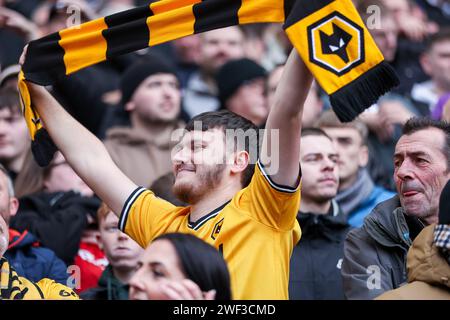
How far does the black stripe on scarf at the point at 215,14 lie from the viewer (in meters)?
4.91

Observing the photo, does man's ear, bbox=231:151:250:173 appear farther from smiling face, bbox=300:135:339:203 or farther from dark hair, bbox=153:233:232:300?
smiling face, bbox=300:135:339:203

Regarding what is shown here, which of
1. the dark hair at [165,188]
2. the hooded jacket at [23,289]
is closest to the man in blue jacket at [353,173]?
the dark hair at [165,188]

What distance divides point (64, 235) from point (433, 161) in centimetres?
249

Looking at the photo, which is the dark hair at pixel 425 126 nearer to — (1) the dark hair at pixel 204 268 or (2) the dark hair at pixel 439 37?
(1) the dark hair at pixel 204 268

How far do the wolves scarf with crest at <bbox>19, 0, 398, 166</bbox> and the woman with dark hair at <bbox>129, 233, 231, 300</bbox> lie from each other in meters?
0.80

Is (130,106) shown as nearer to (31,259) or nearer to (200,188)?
(31,259)

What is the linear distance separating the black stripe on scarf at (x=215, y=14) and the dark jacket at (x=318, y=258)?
67.2 inches

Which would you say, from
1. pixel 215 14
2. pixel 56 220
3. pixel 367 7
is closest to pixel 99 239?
pixel 56 220

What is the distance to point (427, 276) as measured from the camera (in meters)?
4.25

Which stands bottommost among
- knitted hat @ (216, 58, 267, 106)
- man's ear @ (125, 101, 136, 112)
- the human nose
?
the human nose

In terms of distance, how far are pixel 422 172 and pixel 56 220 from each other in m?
2.53

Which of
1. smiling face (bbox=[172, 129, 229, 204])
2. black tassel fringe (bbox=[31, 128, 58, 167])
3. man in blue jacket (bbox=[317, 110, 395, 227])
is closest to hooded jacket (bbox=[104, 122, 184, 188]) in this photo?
man in blue jacket (bbox=[317, 110, 395, 227])

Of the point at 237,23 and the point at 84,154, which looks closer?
the point at 237,23

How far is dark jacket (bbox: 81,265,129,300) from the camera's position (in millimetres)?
6262
